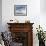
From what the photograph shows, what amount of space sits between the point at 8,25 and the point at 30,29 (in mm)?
902

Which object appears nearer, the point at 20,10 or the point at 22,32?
the point at 22,32

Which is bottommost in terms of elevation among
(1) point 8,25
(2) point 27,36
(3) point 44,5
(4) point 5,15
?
(2) point 27,36

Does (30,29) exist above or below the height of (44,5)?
below

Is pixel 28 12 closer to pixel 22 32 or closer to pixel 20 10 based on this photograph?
pixel 20 10

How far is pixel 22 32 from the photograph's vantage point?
5664 mm

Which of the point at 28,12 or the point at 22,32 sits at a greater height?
the point at 28,12

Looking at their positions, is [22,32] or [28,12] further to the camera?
[28,12]

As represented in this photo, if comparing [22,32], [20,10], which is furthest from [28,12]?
[22,32]

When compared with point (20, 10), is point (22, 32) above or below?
below

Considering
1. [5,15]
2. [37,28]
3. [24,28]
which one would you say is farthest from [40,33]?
A: [5,15]

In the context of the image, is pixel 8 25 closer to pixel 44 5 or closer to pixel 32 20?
pixel 32 20

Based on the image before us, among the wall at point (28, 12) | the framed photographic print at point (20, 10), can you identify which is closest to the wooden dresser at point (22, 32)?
the wall at point (28, 12)

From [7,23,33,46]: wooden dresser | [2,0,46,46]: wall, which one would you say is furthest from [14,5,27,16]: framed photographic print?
[7,23,33,46]: wooden dresser

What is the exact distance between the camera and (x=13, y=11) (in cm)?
580
